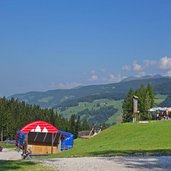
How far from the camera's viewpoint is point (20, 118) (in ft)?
446

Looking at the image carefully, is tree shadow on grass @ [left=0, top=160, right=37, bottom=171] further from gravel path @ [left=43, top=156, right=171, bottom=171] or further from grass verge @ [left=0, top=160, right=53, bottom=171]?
gravel path @ [left=43, top=156, right=171, bottom=171]

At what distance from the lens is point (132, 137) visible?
132 ft

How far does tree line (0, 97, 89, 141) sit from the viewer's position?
406 ft

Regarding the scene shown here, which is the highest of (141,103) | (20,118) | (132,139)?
(141,103)

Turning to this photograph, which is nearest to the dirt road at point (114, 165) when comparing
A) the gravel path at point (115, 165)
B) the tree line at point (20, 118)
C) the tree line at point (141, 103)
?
the gravel path at point (115, 165)

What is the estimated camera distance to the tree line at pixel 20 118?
406 feet

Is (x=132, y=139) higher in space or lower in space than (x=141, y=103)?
lower

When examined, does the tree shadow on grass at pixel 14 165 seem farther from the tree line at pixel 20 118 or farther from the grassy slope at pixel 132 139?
the tree line at pixel 20 118

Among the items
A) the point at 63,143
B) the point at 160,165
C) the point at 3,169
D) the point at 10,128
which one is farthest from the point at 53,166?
the point at 10,128

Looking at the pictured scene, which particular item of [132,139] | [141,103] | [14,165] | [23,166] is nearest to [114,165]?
[23,166]

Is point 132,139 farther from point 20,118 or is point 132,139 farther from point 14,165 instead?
point 20,118

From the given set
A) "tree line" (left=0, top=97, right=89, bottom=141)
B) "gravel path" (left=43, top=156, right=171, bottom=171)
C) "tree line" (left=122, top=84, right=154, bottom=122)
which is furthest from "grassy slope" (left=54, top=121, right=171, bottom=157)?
"tree line" (left=0, top=97, right=89, bottom=141)

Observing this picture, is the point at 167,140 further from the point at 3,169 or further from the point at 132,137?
the point at 3,169

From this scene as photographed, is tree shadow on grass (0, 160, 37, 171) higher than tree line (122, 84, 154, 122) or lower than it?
lower
